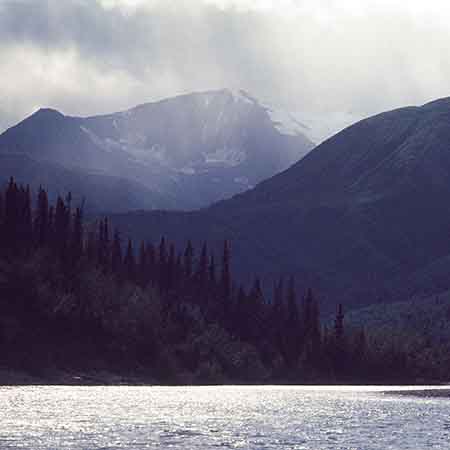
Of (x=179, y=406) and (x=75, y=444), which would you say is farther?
(x=179, y=406)

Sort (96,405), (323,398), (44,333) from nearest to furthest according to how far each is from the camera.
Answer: (96,405), (323,398), (44,333)

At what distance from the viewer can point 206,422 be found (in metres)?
106

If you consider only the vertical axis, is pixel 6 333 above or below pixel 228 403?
above

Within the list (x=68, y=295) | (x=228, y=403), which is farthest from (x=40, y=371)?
(x=228, y=403)

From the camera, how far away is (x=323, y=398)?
559 feet

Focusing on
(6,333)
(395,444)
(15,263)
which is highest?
(15,263)

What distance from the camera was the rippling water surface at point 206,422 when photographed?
278 feet

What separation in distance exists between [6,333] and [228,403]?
47.6 meters

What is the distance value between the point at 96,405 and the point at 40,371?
5109cm

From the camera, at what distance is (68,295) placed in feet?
639

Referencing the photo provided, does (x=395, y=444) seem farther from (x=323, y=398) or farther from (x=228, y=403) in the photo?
(x=323, y=398)

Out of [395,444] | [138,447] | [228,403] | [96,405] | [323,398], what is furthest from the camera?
[323,398]

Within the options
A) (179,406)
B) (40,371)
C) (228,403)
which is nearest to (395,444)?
(179,406)

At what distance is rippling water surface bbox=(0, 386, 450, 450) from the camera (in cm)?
8469
